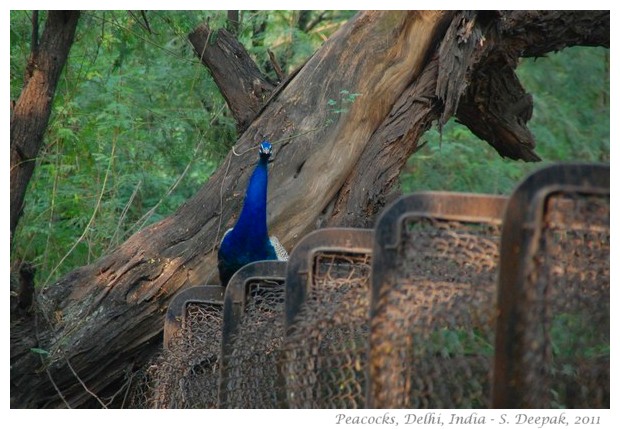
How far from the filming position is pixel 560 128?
1098cm

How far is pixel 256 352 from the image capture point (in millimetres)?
3973

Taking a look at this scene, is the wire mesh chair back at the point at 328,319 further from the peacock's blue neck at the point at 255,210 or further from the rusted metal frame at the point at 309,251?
the peacock's blue neck at the point at 255,210

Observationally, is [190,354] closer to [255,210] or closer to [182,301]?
[182,301]

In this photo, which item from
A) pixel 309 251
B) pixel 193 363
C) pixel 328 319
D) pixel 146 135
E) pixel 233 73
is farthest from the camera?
pixel 146 135

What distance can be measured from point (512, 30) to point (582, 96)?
5.87 meters

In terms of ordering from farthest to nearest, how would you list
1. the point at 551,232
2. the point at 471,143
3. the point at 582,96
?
the point at 582,96 → the point at 471,143 → the point at 551,232

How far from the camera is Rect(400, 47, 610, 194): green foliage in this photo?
10.1 m

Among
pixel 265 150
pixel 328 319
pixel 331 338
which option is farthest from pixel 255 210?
pixel 328 319

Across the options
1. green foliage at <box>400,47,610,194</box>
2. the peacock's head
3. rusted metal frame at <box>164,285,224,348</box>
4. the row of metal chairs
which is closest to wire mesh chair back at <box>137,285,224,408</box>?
rusted metal frame at <box>164,285,224,348</box>

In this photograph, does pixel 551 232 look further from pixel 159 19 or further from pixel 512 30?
pixel 159 19

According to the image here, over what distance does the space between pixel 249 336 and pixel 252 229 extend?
1643mm

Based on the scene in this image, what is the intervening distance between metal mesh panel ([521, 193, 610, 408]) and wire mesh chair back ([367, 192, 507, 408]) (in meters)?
0.16

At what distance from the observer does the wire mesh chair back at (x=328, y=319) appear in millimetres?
3219
